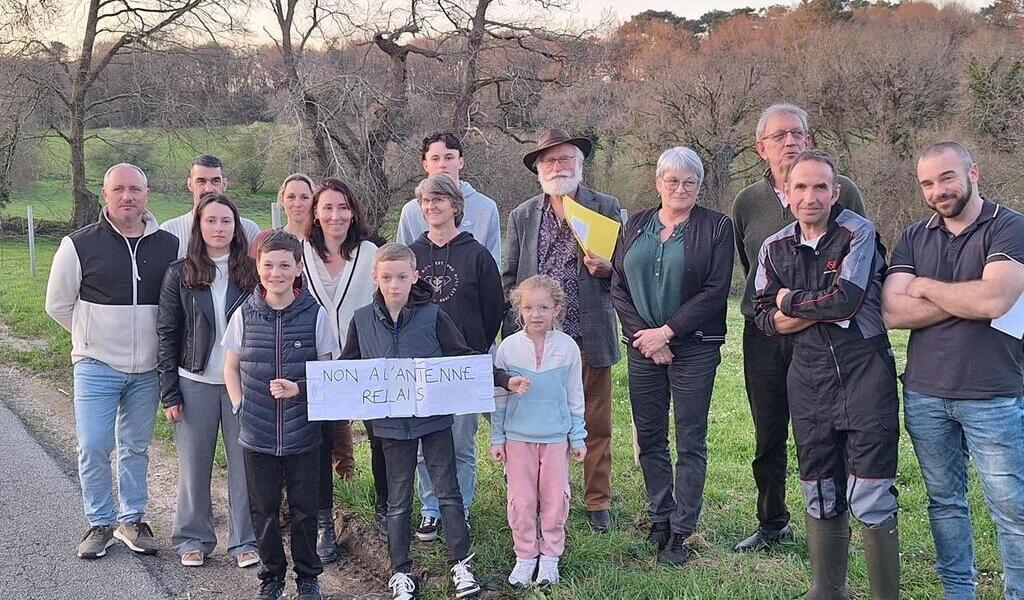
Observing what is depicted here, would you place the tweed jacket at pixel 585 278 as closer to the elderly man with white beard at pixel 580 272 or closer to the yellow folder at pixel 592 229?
the elderly man with white beard at pixel 580 272

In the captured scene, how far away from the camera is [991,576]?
457 cm

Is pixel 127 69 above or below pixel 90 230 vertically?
above

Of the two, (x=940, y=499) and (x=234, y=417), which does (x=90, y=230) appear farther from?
(x=940, y=499)

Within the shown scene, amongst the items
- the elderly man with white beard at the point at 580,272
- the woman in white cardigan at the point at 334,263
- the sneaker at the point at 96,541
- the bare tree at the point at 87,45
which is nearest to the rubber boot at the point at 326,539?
the woman in white cardigan at the point at 334,263

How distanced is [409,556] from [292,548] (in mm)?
632

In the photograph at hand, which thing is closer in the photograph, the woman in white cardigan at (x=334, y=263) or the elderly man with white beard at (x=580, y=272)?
the woman in white cardigan at (x=334, y=263)

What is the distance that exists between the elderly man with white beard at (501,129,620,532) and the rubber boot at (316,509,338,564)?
1.61 m

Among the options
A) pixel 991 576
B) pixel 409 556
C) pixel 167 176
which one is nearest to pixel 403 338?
pixel 409 556

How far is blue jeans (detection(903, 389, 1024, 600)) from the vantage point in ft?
12.1

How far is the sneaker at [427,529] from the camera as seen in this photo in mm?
5078

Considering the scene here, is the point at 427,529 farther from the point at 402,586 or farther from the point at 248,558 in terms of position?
the point at 248,558

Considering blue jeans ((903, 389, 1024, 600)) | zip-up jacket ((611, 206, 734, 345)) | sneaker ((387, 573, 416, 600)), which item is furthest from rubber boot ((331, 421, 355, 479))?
blue jeans ((903, 389, 1024, 600))

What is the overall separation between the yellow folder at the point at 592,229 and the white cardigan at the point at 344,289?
4.28 ft

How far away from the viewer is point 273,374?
438cm
